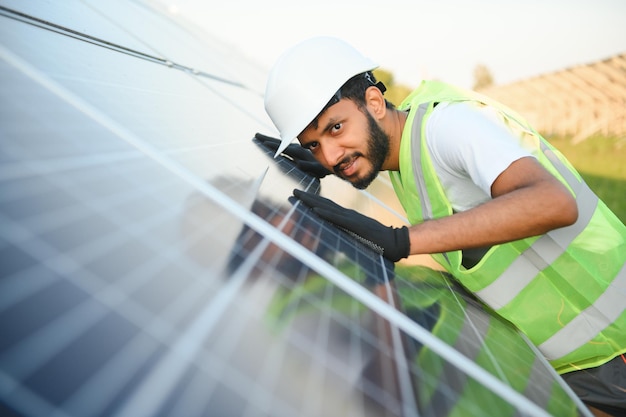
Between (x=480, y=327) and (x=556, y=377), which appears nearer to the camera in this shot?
(x=556, y=377)

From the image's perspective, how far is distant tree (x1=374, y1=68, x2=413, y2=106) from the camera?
21.2m

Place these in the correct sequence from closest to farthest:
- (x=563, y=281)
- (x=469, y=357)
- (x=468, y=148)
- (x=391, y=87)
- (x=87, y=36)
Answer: (x=469, y=357), (x=468, y=148), (x=563, y=281), (x=87, y=36), (x=391, y=87)

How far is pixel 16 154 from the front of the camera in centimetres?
87

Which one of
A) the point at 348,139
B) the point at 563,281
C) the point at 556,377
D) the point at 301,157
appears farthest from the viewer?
the point at 301,157

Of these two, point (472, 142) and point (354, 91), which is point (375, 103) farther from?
point (472, 142)

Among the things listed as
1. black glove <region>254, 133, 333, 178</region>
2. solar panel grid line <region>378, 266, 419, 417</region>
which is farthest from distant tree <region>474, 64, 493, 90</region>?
solar panel grid line <region>378, 266, 419, 417</region>

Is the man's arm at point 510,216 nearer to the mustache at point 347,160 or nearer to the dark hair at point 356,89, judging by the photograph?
the mustache at point 347,160

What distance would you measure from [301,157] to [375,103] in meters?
0.94

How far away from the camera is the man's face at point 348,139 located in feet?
8.52

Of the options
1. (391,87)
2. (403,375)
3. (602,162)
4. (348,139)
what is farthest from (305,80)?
(391,87)

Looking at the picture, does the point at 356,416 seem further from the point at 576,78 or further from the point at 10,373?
the point at 576,78

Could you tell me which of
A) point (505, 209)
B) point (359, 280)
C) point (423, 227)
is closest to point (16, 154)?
point (359, 280)

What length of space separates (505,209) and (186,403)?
1539 mm

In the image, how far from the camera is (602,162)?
1333cm
